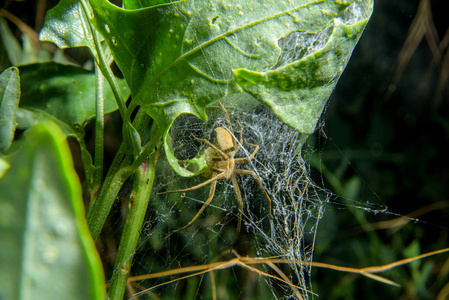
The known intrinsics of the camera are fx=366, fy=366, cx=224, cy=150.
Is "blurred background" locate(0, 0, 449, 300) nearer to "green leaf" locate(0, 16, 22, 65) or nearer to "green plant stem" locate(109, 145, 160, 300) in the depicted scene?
"green leaf" locate(0, 16, 22, 65)

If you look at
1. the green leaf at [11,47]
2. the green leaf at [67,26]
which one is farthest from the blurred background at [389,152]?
the green leaf at [67,26]

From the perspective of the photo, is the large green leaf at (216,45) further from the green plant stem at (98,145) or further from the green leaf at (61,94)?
the green leaf at (61,94)

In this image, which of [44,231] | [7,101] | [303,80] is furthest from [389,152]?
[44,231]

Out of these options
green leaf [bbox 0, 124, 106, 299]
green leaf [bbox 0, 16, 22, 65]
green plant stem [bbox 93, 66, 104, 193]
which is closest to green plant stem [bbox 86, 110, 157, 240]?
green plant stem [bbox 93, 66, 104, 193]

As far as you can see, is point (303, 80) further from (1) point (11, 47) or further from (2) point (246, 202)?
(1) point (11, 47)

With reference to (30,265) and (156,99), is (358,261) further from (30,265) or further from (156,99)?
(30,265)
